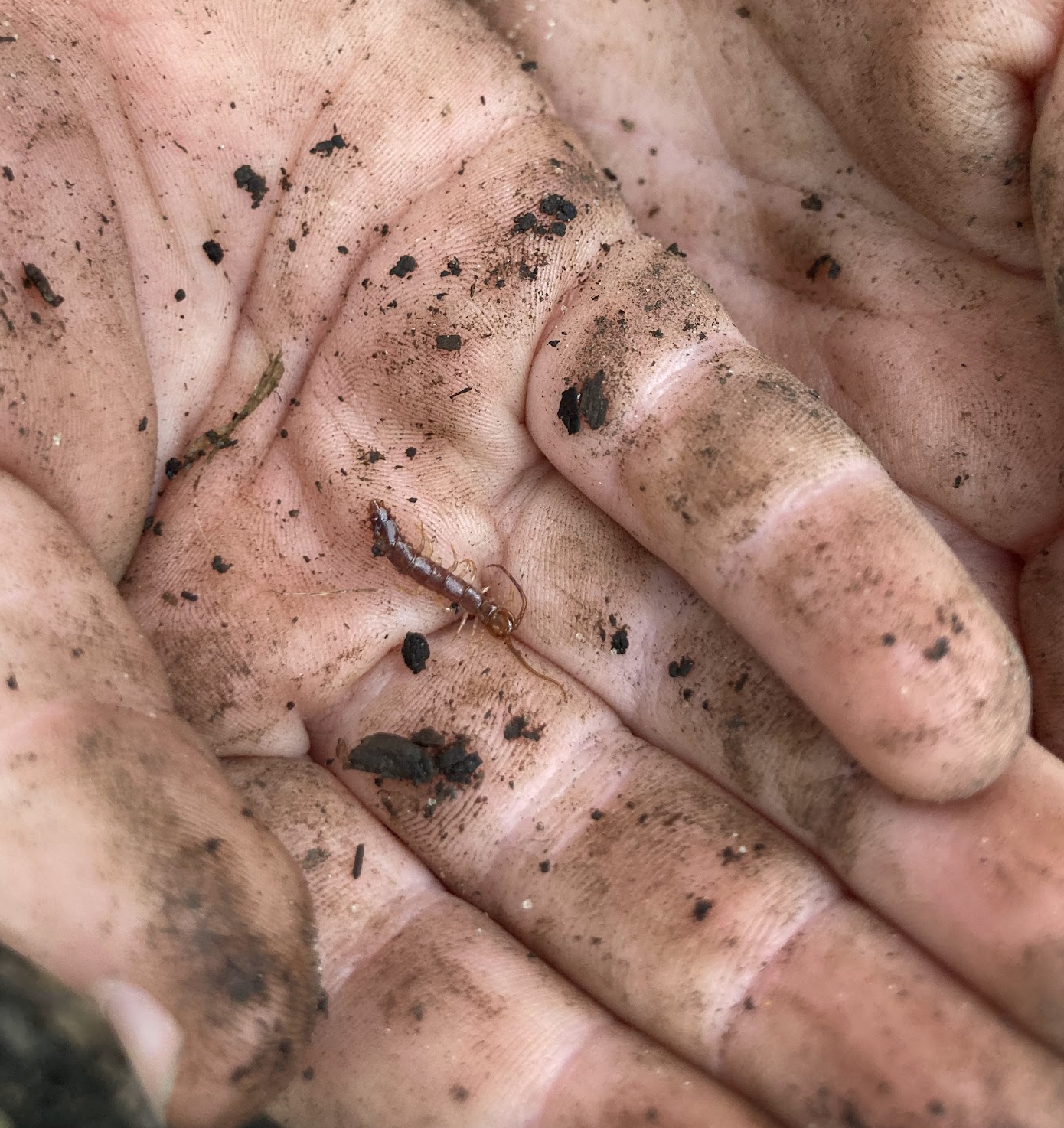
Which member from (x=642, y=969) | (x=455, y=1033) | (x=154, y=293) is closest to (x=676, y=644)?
(x=642, y=969)

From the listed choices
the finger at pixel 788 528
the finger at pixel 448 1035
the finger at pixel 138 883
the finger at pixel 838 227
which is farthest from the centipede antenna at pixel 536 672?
the finger at pixel 838 227

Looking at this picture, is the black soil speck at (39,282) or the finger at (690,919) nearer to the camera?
the finger at (690,919)

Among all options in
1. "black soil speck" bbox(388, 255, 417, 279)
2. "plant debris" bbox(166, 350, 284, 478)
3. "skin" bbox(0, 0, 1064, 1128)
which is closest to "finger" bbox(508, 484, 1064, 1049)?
"skin" bbox(0, 0, 1064, 1128)

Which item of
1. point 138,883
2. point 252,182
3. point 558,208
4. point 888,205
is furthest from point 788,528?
point 252,182

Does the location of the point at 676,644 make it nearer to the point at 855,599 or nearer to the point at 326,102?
the point at 855,599

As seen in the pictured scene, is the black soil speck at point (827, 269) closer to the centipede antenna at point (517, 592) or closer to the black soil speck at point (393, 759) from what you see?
the centipede antenna at point (517, 592)

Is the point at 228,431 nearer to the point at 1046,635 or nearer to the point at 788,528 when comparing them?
the point at 788,528
